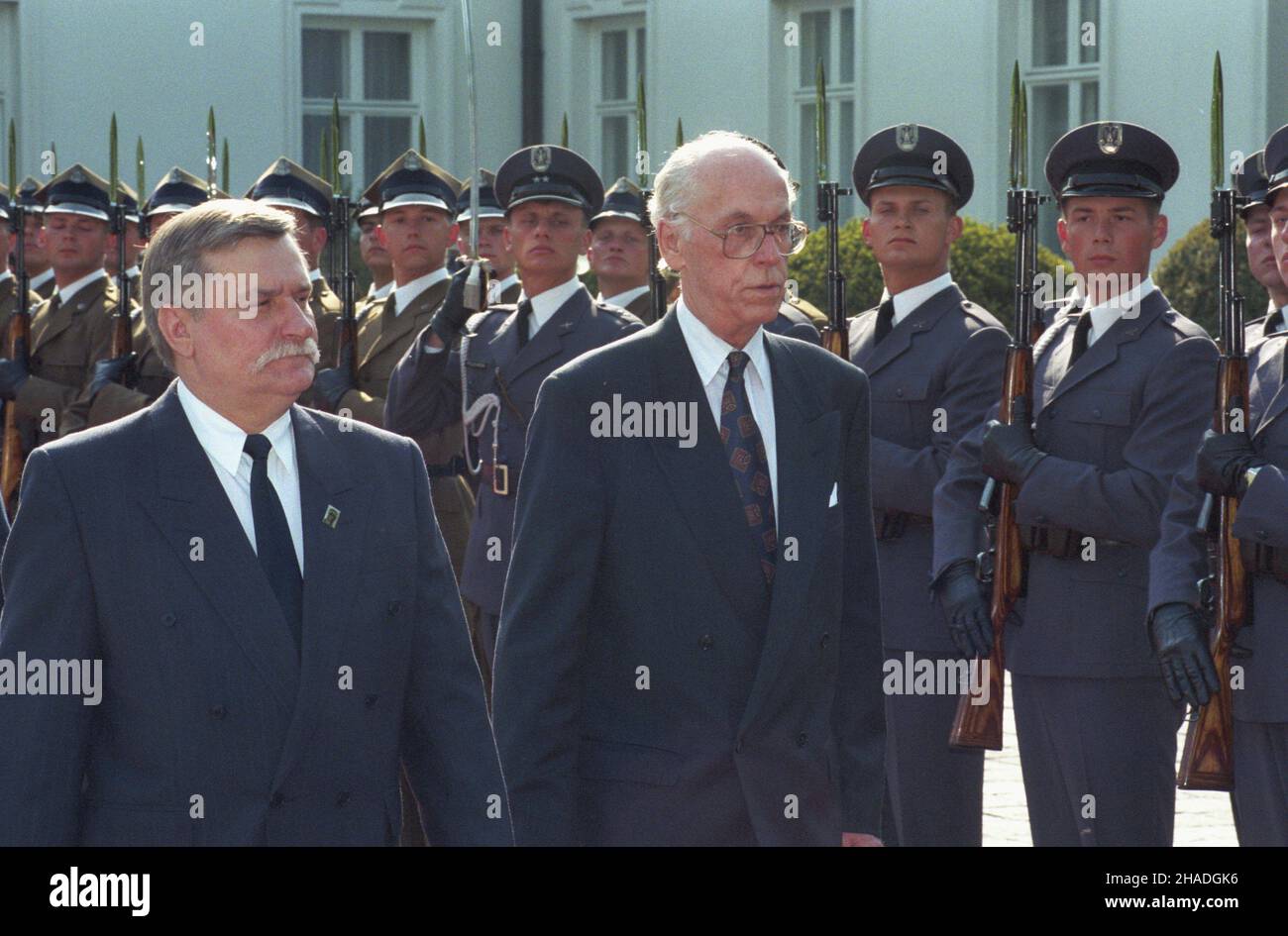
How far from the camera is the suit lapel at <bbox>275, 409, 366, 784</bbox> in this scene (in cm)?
344

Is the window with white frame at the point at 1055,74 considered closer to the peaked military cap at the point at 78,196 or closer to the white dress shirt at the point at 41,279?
the white dress shirt at the point at 41,279

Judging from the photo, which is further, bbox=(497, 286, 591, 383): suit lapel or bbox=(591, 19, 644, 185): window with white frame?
bbox=(591, 19, 644, 185): window with white frame

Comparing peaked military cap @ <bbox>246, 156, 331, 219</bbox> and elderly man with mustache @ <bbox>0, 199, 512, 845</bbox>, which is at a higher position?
peaked military cap @ <bbox>246, 156, 331, 219</bbox>

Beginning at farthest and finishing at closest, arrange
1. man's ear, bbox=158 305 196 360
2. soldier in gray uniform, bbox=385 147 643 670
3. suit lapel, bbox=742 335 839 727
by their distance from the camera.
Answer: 1. soldier in gray uniform, bbox=385 147 643 670
2. suit lapel, bbox=742 335 839 727
3. man's ear, bbox=158 305 196 360

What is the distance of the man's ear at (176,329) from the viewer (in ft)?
11.9

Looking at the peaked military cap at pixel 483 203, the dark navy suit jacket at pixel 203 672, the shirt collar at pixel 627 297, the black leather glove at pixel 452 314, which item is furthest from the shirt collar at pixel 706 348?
the shirt collar at pixel 627 297

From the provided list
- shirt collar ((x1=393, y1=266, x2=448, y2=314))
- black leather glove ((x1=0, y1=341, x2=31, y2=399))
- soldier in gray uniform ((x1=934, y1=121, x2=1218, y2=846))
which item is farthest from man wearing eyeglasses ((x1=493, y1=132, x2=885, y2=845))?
black leather glove ((x1=0, y1=341, x2=31, y2=399))

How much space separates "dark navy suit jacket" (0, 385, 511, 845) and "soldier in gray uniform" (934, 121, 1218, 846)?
2.36 meters

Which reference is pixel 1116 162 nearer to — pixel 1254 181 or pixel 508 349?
pixel 1254 181

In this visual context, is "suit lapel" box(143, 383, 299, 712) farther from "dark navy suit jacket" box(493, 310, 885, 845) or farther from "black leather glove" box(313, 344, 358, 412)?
"black leather glove" box(313, 344, 358, 412)

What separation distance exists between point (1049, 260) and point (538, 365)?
735 cm

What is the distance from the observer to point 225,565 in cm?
344

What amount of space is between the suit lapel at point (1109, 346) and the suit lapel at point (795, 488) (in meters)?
1.76

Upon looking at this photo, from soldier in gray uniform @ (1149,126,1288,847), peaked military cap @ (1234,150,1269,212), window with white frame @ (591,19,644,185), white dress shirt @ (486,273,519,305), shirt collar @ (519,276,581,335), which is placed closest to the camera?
soldier in gray uniform @ (1149,126,1288,847)
